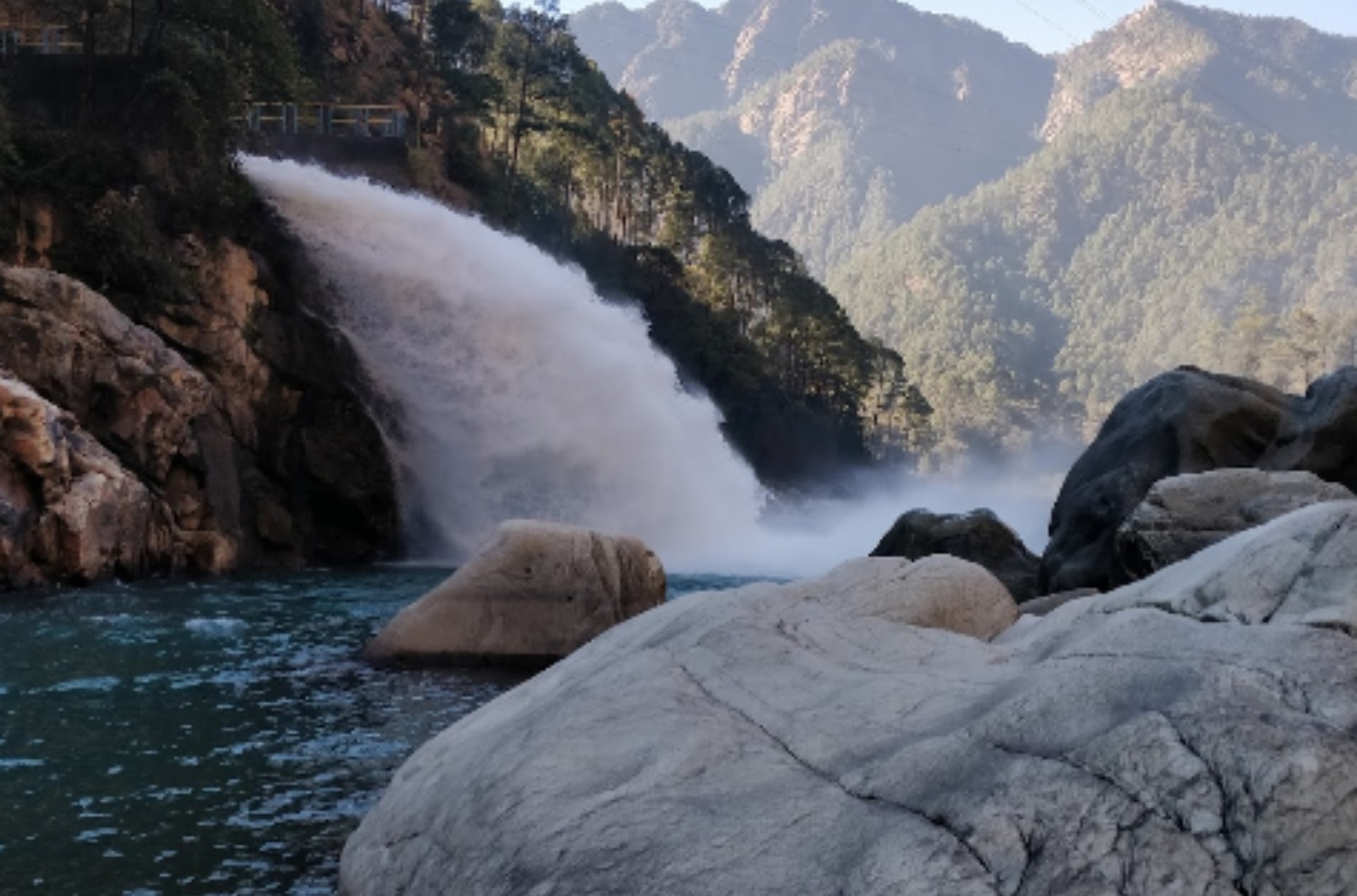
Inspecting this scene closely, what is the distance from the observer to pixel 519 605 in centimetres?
1270

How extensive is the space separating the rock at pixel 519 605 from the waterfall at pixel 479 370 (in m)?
12.7

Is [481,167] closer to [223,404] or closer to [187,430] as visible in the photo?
[223,404]

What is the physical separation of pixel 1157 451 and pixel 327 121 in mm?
28047

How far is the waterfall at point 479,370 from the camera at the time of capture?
26297 mm


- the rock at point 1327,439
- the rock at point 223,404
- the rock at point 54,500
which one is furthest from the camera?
the rock at point 223,404

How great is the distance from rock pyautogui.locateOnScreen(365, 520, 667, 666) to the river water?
0.54 m

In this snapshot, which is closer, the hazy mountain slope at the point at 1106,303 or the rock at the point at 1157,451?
the rock at the point at 1157,451

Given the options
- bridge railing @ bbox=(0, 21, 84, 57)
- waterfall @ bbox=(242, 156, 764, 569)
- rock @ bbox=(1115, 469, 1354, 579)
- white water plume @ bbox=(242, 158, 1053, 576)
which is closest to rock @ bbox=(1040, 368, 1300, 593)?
rock @ bbox=(1115, 469, 1354, 579)

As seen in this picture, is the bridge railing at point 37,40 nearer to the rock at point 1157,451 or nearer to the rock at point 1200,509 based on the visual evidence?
the rock at point 1157,451

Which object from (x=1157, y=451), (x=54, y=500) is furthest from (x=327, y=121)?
(x=1157, y=451)

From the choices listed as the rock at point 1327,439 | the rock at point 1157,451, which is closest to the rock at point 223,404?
the rock at point 1157,451

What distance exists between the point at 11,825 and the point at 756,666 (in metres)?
4.45

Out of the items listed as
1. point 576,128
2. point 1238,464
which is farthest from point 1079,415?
point 1238,464

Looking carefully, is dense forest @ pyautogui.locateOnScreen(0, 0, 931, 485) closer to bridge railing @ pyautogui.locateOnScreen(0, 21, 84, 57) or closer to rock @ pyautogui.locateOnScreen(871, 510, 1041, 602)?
bridge railing @ pyautogui.locateOnScreen(0, 21, 84, 57)
